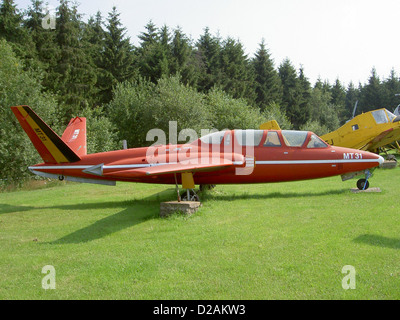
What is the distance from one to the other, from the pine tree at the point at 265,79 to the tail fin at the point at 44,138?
5060 cm

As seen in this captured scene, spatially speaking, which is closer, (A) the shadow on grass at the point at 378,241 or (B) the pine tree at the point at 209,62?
(A) the shadow on grass at the point at 378,241

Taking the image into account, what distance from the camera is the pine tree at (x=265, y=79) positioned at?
192 feet

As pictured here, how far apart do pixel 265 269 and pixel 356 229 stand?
2760 mm

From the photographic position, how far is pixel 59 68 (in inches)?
1299

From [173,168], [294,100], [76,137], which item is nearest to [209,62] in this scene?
[294,100]

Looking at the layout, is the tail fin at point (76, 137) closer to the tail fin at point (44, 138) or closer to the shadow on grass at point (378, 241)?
the tail fin at point (44, 138)

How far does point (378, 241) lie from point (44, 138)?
9758 millimetres

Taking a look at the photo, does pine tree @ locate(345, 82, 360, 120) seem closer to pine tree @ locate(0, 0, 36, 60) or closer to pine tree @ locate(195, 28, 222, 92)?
pine tree @ locate(195, 28, 222, 92)

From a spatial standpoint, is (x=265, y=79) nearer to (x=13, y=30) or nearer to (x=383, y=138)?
(x=13, y=30)

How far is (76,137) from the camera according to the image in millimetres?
12109

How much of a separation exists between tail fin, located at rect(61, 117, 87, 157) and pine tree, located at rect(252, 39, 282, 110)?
4889cm

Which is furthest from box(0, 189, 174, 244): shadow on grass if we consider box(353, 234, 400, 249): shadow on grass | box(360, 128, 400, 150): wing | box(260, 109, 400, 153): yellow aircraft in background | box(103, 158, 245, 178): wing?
box(360, 128, 400, 150): wing

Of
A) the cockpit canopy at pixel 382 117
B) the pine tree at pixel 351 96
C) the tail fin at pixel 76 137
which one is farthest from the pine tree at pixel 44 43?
the pine tree at pixel 351 96
